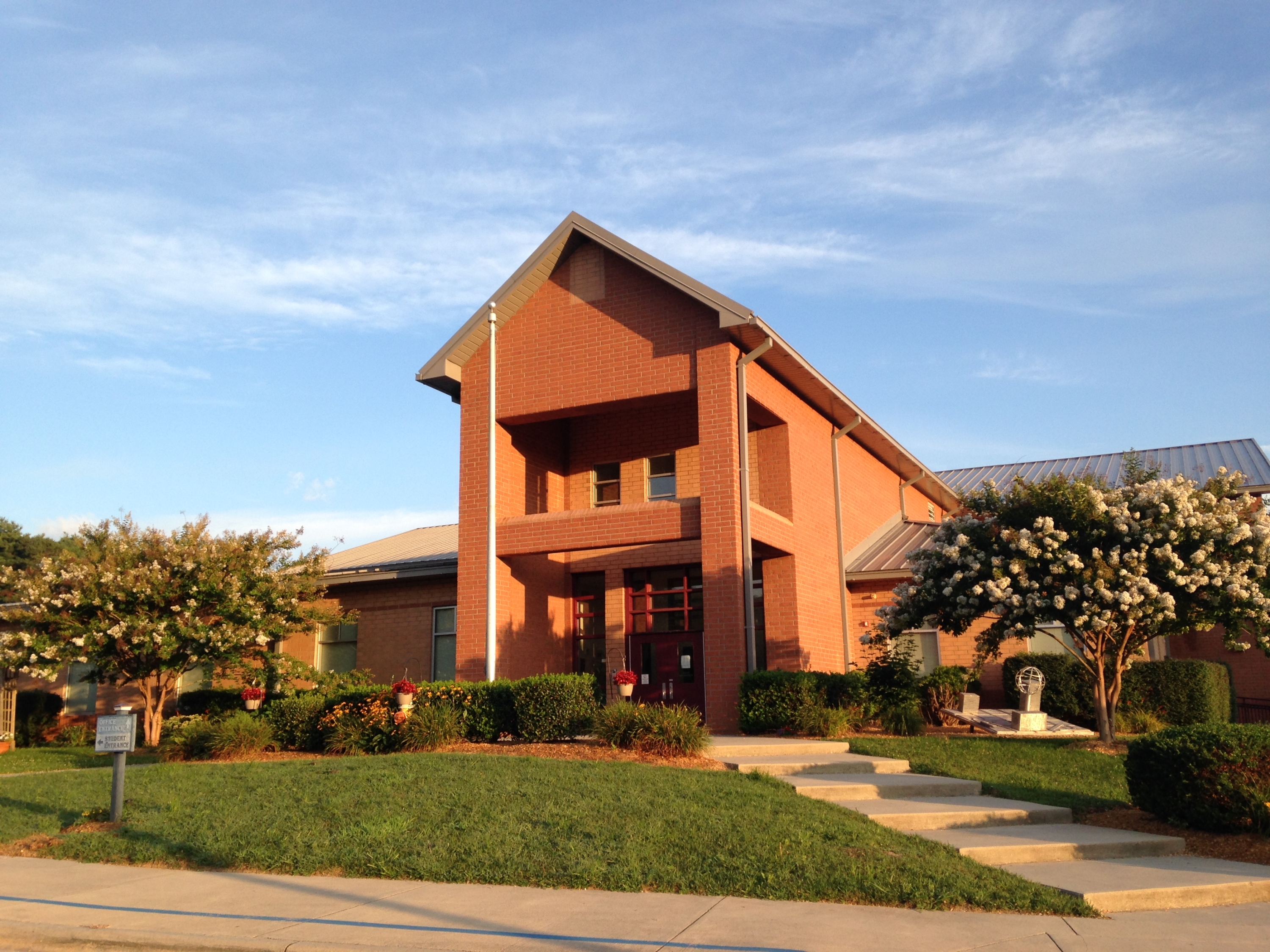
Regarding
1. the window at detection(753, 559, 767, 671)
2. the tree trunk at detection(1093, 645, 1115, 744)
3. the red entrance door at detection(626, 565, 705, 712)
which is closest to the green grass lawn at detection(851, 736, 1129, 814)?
the tree trunk at detection(1093, 645, 1115, 744)

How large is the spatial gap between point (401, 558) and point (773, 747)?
591 inches

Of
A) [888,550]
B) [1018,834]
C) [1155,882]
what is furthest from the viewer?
[888,550]

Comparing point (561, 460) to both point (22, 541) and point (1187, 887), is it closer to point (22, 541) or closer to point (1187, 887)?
point (1187, 887)

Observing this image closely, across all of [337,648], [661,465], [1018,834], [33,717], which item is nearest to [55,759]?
[33,717]

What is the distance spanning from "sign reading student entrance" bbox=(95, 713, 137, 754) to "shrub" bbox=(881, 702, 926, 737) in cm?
1128

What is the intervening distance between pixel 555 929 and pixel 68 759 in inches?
705

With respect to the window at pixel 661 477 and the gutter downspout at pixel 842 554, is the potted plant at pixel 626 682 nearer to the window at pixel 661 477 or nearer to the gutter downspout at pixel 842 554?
the window at pixel 661 477

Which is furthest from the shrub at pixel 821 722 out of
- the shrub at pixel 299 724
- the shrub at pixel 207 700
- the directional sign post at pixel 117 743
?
the shrub at pixel 207 700

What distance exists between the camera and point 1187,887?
26.0 ft

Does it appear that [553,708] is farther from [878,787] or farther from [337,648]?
[337,648]

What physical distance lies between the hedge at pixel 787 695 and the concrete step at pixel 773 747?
96 cm

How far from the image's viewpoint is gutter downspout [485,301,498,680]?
18.9 meters

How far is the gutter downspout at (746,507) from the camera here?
18469mm

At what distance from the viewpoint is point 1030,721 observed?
18.8 m
